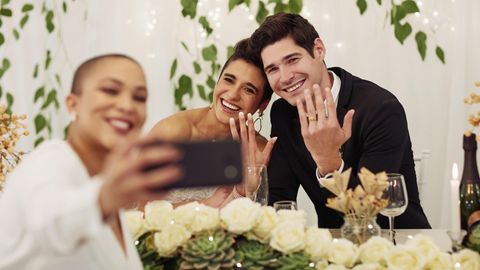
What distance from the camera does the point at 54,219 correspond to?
562mm

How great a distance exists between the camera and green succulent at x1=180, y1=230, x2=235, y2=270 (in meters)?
0.96

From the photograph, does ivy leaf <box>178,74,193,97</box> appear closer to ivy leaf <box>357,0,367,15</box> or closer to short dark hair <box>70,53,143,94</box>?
ivy leaf <box>357,0,367,15</box>

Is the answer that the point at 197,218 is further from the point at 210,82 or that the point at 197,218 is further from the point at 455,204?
the point at 210,82

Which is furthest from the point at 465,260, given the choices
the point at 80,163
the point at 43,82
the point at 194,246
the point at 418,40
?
the point at 43,82

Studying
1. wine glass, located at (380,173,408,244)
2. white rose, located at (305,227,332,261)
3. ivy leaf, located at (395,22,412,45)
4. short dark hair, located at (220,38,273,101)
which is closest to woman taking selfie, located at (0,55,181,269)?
white rose, located at (305,227,332,261)

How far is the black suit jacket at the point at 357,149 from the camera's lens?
1835 mm

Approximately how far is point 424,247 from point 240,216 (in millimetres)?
304

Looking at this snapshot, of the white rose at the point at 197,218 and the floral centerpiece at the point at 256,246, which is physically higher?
the white rose at the point at 197,218

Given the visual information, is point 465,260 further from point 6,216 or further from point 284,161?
point 284,161

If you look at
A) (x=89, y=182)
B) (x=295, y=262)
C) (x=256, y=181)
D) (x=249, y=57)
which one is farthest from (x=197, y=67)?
(x=89, y=182)

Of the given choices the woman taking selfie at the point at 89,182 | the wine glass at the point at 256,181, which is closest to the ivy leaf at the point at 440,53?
the wine glass at the point at 256,181

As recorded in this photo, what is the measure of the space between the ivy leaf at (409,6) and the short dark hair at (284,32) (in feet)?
2.03

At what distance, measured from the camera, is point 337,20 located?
2578 mm

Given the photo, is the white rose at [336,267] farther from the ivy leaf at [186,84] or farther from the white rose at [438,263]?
the ivy leaf at [186,84]
